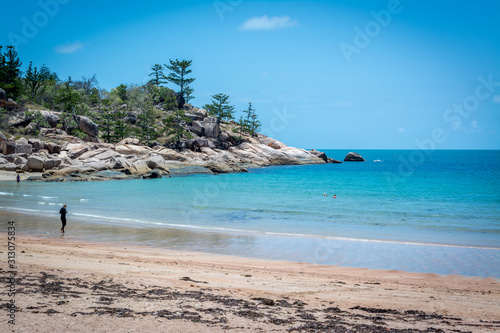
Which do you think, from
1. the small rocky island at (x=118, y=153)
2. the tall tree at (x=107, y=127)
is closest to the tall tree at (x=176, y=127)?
the small rocky island at (x=118, y=153)

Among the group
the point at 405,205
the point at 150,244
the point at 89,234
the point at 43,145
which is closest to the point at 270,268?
the point at 150,244

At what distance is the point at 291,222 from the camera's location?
74.8 ft

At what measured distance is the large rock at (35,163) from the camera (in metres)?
45.9

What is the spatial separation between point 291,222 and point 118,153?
38.4 meters

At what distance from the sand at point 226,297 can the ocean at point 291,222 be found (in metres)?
2.40

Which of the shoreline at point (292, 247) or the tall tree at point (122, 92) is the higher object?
the tall tree at point (122, 92)

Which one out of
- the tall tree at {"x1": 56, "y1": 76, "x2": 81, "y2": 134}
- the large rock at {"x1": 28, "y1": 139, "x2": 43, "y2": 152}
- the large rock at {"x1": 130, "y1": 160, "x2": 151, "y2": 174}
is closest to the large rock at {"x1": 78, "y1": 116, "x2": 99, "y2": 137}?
the tall tree at {"x1": 56, "y1": 76, "x2": 81, "y2": 134}

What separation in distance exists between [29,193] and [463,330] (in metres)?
35.8

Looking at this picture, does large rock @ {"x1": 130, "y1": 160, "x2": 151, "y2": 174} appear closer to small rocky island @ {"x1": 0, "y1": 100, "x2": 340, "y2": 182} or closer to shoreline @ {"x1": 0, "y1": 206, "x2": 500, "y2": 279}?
small rocky island @ {"x1": 0, "y1": 100, "x2": 340, "y2": 182}

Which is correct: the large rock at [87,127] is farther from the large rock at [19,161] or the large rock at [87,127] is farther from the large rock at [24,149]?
the large rock at [19,161]

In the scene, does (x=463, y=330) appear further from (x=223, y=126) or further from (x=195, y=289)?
(x=223, y=126)

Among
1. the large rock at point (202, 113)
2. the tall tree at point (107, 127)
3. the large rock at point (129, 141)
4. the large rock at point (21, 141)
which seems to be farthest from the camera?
the large rock at point (202, 113)

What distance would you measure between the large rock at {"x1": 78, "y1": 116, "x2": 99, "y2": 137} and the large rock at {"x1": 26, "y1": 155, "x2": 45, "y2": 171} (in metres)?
18.1

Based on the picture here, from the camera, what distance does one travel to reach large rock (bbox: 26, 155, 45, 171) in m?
45.9
